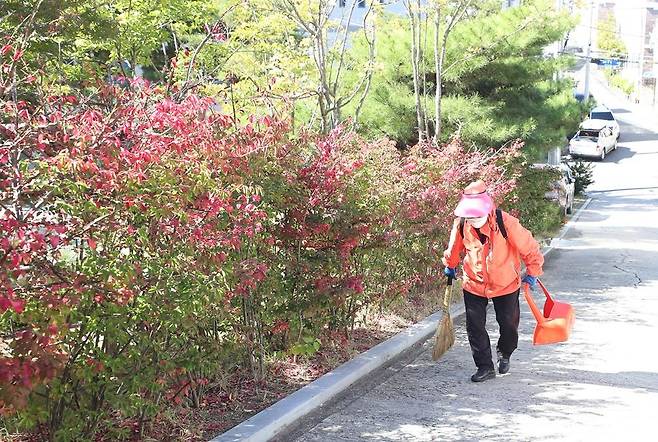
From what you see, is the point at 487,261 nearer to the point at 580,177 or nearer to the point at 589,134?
the point at 580,177

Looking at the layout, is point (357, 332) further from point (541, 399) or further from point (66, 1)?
point (66, 1)

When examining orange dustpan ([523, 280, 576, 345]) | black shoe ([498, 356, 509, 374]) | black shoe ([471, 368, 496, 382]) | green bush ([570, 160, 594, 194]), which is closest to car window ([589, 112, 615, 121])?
green bush ([570, 160, 594, 194])

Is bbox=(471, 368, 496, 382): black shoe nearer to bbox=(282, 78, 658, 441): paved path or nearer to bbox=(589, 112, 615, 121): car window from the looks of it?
bbox=(282, 78, 658, 441): paved path

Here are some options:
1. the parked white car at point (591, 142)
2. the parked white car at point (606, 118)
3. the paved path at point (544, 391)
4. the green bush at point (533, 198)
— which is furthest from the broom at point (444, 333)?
the parked white car at point (606, 118)

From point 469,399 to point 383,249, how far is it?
69.3 inches

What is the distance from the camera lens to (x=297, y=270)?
6168 millimetres

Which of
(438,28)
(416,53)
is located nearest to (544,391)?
(416,53)

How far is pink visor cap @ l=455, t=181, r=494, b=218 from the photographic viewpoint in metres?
6.21

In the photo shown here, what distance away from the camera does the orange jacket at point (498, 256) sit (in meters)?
6.30

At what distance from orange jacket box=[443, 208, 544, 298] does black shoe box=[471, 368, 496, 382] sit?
63 cm

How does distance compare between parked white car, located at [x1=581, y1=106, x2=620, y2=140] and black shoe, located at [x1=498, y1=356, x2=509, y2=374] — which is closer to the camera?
black shoe, located at [x1=498, y1=356, x2=509, y2=374]

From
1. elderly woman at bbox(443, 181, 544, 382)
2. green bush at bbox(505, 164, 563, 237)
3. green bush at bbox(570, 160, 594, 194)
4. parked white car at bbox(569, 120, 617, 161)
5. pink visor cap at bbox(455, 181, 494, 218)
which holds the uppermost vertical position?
pink visor cap at bbox(455, 181, 494, 218)

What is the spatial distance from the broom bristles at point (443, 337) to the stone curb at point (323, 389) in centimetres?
42

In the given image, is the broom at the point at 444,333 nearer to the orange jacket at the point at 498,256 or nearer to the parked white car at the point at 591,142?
the orange jacket at the point at 498,256
